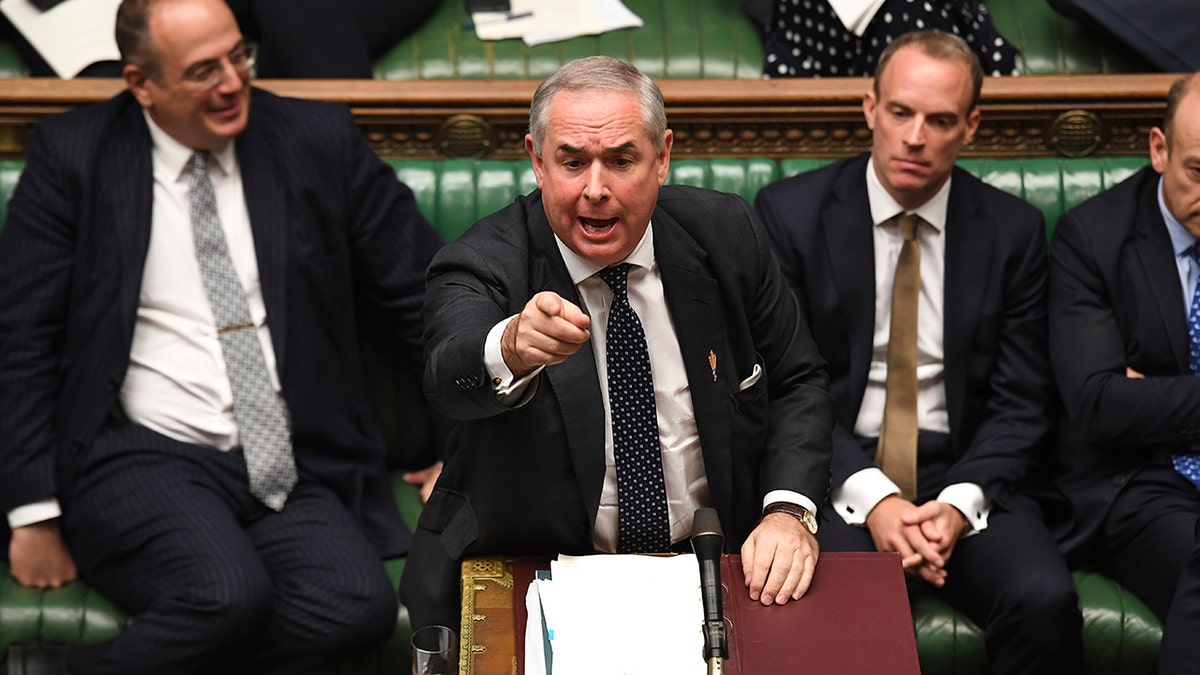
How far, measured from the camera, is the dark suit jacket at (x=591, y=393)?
1945mm

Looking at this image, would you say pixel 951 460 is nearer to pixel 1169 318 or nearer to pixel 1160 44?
pixel 1169 318

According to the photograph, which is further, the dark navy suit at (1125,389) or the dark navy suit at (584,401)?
the dark navy suit at (1125,389)

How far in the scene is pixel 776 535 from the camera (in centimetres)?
189

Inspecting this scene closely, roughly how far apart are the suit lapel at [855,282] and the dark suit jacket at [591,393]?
56 centimetres

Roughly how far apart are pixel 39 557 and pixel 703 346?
1.34 meters

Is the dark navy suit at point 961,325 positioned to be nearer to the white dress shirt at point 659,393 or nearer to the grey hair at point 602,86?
the white dress shirt at point 659,393

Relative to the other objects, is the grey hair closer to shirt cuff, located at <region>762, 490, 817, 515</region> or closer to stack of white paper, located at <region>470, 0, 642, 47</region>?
shirt cuff, located at <region>762, 490, 817, 515</region>

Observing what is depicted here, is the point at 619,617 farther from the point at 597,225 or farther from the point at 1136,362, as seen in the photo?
the point at 1136,362

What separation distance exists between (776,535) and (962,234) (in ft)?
3.62

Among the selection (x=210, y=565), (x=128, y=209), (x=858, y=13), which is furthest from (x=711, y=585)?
(x=858, y=13)

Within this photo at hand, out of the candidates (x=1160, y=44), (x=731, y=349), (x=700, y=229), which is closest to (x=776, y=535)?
(x=731, y=349)

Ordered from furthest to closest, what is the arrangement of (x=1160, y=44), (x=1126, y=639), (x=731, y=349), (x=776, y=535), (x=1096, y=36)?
(x=1096, y=36) < (x=1160, y=44) < (x=1126, y=639) < (x=731, y=349) < (x=776, y=535)

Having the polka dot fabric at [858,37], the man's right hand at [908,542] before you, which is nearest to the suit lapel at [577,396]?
the man's right hand at [908,542]

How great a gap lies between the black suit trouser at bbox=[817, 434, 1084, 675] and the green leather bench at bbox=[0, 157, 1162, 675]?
0.05 metres
